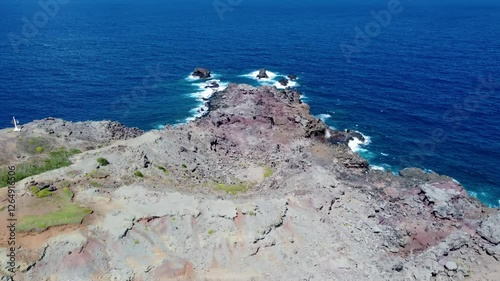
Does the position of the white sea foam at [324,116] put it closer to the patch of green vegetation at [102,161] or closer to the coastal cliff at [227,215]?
the coastal cliff at [227,215]

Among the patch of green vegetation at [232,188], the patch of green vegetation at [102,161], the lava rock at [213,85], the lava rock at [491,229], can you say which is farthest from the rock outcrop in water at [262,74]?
the lava rock at [491,229]

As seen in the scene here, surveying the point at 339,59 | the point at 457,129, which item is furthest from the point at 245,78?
the point at 457,129

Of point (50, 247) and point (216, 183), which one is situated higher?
point (50, 247)

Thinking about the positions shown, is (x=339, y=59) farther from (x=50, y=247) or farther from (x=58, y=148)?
(x=50, y=247)

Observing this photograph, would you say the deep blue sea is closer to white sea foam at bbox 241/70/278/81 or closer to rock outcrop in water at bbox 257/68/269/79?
white sea foam at bbox 241/70/278/81

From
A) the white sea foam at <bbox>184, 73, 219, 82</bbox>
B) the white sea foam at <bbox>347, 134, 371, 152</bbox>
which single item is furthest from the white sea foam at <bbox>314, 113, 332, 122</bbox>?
the white sea foam at <bbox>184, 73, 219, 82</bbox>

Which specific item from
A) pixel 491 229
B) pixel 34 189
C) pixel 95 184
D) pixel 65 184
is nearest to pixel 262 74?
pixel 95 184

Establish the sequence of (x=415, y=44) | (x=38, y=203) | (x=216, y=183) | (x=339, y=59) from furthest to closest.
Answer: (x=415, y=44) < (x=339, y=59) < (x=216, y=183) < (x=38, y=203)
